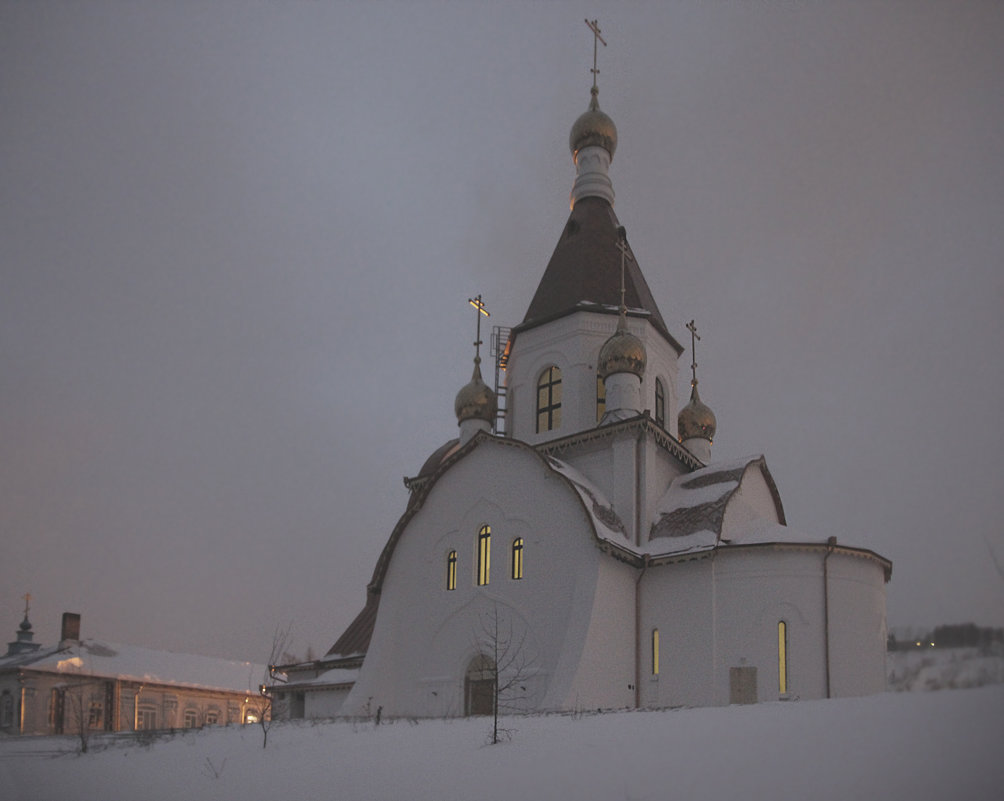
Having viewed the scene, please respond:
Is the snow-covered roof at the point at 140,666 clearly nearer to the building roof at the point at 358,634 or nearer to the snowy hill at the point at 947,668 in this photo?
the building roof at the point at 358,634

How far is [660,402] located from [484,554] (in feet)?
19.9

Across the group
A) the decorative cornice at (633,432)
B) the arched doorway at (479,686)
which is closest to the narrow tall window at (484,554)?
the arched doorway at (479,686)

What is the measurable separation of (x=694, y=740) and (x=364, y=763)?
4.16 meters

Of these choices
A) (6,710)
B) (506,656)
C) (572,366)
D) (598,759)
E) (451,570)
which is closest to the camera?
(598,759)

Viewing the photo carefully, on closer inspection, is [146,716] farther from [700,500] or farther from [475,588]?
[700,500]

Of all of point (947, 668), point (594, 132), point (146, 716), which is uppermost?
point (594, 132)

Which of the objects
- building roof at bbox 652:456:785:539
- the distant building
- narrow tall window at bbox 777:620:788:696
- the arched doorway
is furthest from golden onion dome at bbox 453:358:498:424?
the distant building

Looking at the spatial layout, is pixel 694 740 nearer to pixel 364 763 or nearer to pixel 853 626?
pixel 364 763

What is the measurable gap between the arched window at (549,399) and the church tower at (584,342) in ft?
0.07

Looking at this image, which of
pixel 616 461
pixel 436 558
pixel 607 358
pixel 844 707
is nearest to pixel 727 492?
pixel 616 461

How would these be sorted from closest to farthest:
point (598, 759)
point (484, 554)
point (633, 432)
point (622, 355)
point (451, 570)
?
1. point (598, 759)
2. point (484, 554)
3. point (633, 432)
4. point (451, 570)
5. point (622, 355)

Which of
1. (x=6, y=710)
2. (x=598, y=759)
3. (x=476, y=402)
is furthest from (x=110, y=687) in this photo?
(x=598, y=759)

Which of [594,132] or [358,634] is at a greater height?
[594,132]

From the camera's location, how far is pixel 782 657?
60.4 ft
